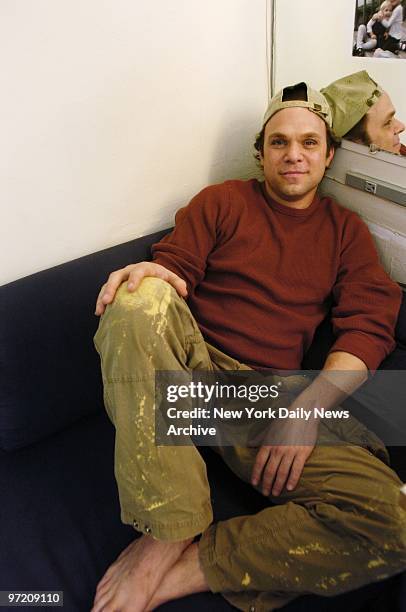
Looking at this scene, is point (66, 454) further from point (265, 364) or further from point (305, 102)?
point (305, 102)

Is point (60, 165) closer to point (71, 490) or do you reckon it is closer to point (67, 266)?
point (67, 266)

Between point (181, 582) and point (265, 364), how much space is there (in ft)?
1.60

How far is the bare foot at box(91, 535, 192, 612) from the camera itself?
2.87 feet

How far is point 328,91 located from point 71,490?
1174 mm

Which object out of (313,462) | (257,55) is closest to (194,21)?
(257,55)

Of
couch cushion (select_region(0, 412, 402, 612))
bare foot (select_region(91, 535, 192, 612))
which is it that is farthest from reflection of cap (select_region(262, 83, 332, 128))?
bare foot (select_region(91, 535, 192, 612))

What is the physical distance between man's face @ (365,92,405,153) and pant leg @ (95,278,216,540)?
0.76 meters

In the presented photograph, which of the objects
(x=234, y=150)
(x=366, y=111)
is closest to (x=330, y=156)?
(x=366, y=111)

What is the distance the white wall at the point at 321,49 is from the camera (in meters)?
1.30

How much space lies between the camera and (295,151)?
125 cm

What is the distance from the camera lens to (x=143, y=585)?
89 cm

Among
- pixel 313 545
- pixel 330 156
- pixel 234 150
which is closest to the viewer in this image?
pixel 313 545

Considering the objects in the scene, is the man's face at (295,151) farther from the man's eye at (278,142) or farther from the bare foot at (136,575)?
the bare foot at (136,575)

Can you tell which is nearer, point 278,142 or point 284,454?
point 284,454
